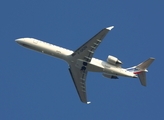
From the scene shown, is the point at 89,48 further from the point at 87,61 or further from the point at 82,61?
the point at 82,61

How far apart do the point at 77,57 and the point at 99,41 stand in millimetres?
5360

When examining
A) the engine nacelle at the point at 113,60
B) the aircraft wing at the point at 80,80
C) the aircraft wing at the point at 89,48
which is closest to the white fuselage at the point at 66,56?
the engine nacelle at the point at 113,60

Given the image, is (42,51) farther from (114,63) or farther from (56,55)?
(114,63)

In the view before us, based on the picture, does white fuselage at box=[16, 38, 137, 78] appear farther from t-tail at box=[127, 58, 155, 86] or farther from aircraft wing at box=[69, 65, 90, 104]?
aircraft wing at box=[69, 65, 90, 104]

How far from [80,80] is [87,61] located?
5887mm

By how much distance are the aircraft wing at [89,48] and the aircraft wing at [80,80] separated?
117 inches

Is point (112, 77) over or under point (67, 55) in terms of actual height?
under

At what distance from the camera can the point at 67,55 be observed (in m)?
67.6

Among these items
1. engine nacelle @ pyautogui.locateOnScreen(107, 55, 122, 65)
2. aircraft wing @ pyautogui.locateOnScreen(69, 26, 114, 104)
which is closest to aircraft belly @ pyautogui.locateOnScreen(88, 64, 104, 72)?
aircraft wing @ pyautogui.locateOnScreen(69, 26, 114, 104)

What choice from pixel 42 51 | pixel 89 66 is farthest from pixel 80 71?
pixel 42 51

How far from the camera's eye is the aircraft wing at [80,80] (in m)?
69.4

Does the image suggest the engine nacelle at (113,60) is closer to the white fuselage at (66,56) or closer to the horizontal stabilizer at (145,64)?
the white fuselage at (66,56)

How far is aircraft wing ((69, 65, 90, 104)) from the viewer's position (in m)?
69.4

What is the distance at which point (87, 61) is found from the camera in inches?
2623
